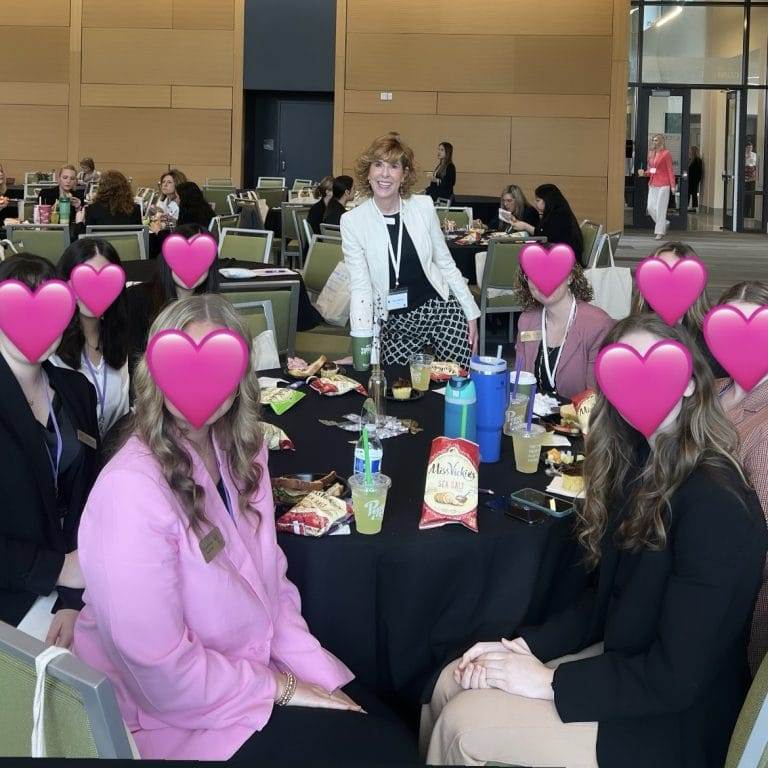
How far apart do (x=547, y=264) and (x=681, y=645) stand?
1.64 m

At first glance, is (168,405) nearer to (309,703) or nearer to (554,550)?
(309,703)

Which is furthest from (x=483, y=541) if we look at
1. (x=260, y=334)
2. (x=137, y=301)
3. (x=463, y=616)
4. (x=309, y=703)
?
(x=137, y=301)

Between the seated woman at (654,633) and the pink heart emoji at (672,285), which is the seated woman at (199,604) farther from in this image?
the pink heart emoji at (672,285)

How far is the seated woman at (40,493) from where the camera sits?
1.82 m

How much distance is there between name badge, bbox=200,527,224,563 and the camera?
1.51 metres

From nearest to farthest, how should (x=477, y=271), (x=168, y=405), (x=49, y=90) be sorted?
(x=168, y=405) < (x=477, y=271) < (x=49, y=90)

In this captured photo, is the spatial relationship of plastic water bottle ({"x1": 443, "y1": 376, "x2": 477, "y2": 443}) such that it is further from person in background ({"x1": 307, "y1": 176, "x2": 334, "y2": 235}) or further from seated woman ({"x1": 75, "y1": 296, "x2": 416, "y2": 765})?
person in background ({"x1": 307, "y1": 176, "x2": 334, "y2": 235})

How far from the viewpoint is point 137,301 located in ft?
11.1

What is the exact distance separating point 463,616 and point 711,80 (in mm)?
15873

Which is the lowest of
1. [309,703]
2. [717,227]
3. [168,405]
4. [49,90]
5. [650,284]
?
[309,703]

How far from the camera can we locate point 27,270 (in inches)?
89.5

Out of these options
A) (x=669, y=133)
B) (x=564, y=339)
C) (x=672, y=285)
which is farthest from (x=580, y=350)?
(x=669, y=133)

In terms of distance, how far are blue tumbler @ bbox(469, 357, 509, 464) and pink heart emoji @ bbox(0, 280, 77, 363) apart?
944 millimetres

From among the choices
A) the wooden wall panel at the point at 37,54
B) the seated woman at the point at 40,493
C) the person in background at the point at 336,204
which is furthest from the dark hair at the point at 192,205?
the wooden wall panel at the point at 37,54
